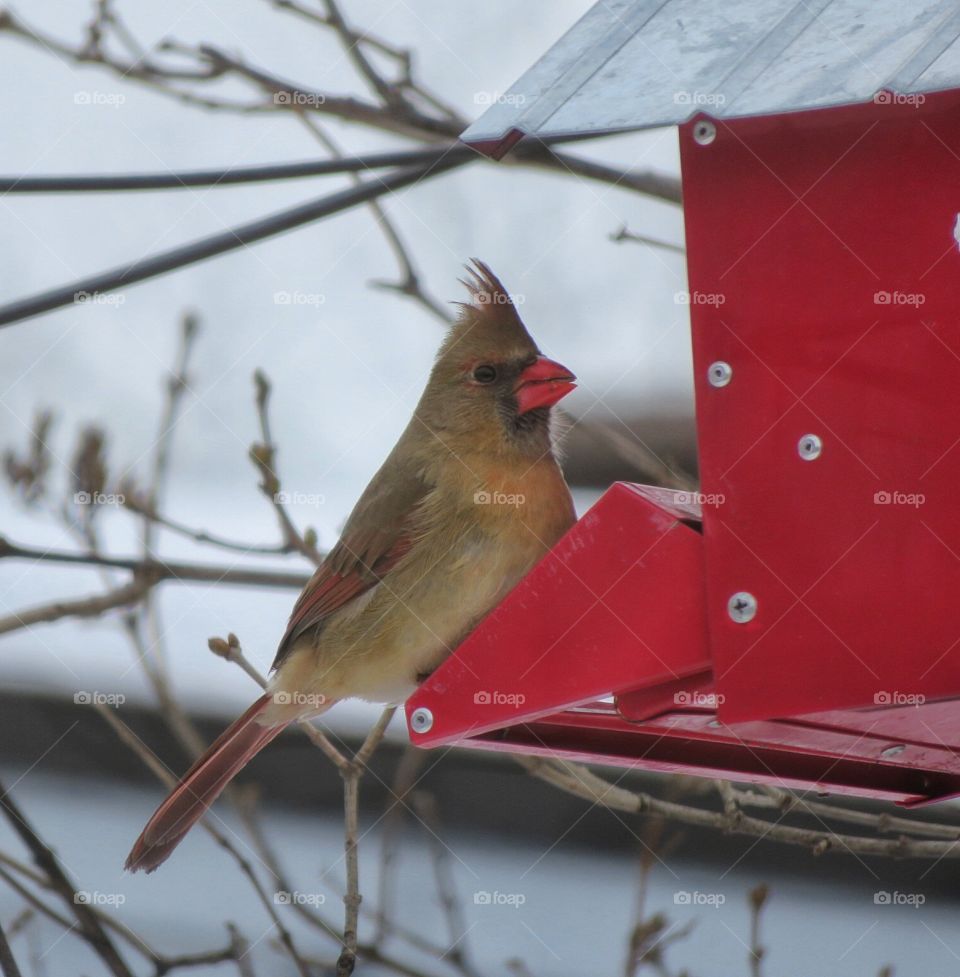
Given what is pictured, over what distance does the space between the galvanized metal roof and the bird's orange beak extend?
2.12 ft

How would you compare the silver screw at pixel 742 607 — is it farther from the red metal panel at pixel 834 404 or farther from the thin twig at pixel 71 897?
the thin twig at pixel 71 897

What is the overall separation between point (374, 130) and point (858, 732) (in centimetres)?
193

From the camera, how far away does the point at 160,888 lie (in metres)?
4.41

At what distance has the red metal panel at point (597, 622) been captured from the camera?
2107 mm

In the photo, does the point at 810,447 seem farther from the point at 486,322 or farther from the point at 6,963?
the point at 6,963

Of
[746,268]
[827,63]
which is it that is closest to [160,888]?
[746,268]

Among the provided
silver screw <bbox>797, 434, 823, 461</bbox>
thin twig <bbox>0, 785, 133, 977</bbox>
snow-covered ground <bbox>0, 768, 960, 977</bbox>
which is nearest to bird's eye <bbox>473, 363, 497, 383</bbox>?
silver screw <bbox>797, 434, 823, 461</bbox>

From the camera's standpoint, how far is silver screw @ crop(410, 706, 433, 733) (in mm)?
2289

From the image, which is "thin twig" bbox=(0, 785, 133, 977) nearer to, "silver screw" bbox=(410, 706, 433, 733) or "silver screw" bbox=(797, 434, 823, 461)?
"silver screw" bbox=(410, 706, 433, 733)

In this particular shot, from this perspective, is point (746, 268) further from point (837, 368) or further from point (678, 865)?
point (678, 865)

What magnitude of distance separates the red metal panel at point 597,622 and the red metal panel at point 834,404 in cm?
7

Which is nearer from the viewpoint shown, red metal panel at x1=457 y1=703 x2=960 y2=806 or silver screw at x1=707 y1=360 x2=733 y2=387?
silver screw at x1=707 y1=360 x2=733 y2=387

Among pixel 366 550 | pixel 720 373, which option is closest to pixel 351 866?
pixel 366 550

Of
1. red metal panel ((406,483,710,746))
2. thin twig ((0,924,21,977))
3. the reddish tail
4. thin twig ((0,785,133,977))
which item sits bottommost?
thin twig ((0,924,21,977))
